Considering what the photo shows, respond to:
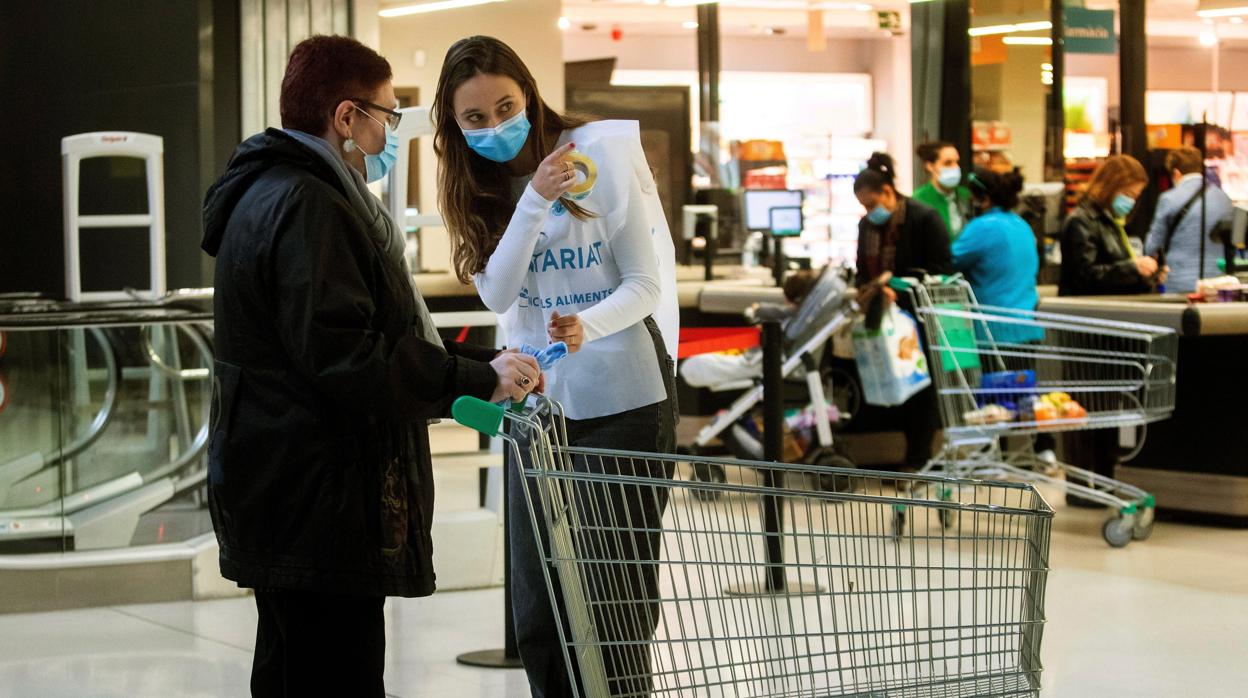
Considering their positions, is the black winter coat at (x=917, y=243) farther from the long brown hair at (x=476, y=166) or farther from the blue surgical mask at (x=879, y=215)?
the long brown hair at (x=476, y=166)

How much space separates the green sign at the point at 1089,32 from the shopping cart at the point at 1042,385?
6.31m

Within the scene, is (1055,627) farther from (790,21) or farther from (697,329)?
(790,21)

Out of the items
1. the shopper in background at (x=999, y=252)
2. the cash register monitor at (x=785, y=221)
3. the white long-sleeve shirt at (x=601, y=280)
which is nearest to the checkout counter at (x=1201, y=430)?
the shopper in background at (x=999, y=252)

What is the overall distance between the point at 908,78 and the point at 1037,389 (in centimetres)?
1392

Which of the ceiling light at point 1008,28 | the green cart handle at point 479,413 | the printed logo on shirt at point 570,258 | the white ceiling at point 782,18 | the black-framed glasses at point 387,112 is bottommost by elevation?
the green cart handle at point 479,413

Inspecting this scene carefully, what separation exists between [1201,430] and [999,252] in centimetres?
114

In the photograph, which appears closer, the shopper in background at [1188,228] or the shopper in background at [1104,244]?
the shopper in background at [1104,244]

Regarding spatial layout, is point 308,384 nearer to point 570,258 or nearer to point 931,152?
point 570,258

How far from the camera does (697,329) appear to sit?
26.3 ft

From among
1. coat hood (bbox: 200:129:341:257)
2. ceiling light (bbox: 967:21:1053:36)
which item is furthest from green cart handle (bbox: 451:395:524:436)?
ceiling light (bbox: 967:21:1053:36)

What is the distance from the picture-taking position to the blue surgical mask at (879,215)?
7.14m

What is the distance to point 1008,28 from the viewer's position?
38.7 feet

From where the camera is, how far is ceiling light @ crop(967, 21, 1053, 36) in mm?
11711

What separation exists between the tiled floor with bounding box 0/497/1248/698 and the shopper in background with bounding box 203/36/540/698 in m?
1.84
